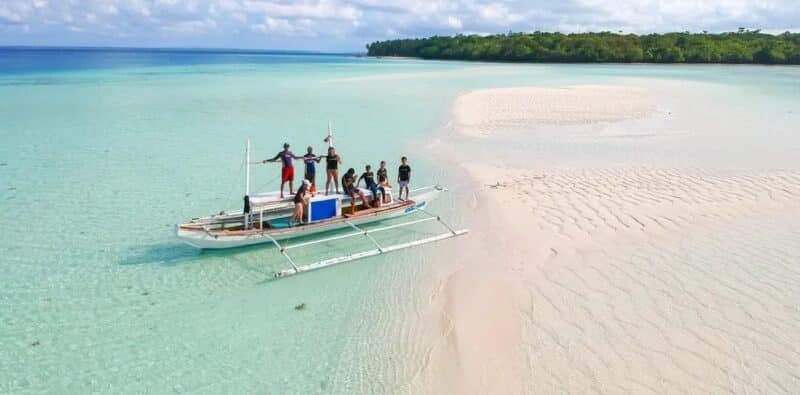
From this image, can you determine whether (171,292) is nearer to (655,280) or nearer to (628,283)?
(628,283)

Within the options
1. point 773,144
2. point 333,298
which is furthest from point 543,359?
point 773,144

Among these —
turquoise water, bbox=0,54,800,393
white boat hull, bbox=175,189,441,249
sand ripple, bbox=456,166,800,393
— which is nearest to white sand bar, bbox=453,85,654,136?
turquoise water, bbox=0,54,800,393

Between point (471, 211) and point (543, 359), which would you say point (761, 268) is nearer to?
point (543, 359)

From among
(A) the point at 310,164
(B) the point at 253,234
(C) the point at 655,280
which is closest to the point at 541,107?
(A) the point at 310,164

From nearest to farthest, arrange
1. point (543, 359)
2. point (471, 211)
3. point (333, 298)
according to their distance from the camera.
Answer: point (543, 359) < point (333, 298) < point (471, 211)

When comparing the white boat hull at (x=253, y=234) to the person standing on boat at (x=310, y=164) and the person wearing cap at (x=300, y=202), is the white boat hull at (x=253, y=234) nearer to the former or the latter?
the person wearing cap at (x=300, y=202)

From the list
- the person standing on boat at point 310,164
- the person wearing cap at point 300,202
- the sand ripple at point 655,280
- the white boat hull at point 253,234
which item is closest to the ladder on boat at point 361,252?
the white boat hull at point 253,234
